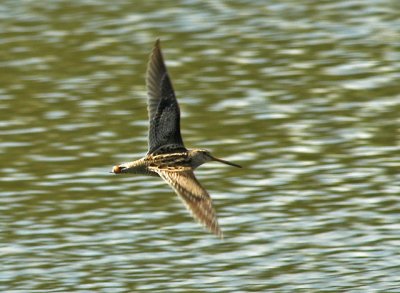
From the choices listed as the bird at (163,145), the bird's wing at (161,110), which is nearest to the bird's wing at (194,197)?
the bird at (163,145)

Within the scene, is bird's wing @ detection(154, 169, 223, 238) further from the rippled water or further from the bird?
the rippled water

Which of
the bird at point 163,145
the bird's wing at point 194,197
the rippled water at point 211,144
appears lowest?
the rippled water at point 211,144

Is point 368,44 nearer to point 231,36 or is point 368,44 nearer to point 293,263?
point 231,36

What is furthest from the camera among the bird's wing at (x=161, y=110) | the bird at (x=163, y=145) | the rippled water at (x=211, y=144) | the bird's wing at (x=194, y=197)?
the rippled water at (x=211, y=144)

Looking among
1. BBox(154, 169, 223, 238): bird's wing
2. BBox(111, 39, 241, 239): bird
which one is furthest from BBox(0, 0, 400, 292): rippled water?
BBox(154, 169, 223, 238): bird's wing

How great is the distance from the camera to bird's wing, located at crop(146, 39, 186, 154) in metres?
12.1

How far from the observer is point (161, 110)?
481 inches

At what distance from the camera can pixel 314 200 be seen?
15273 millimetres

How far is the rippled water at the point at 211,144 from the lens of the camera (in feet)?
44.3

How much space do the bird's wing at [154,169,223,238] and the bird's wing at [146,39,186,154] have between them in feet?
1.71

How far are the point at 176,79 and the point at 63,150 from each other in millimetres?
3502

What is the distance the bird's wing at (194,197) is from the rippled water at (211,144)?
5.56 feet

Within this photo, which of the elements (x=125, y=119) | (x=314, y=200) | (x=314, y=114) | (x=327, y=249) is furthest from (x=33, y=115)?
(x=327, y=249)

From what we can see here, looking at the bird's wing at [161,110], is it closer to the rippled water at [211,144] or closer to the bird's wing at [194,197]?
the bird's wing at [194,197]
